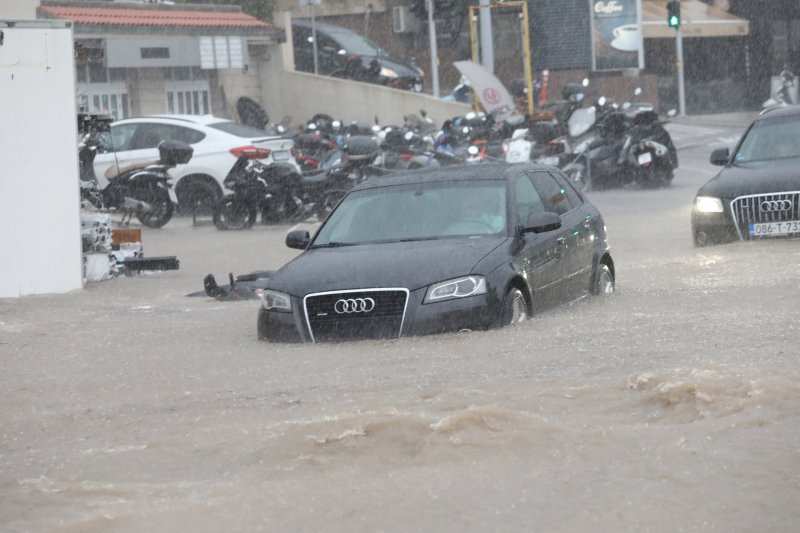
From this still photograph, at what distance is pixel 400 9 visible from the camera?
43.4 meters

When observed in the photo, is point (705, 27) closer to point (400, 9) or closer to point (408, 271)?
point (400, 9)

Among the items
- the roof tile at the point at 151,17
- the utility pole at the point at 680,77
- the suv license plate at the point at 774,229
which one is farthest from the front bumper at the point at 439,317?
the utility pole at the point at 680,77

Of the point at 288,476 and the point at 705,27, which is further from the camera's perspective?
the point at 705,27

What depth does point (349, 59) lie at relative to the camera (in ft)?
126

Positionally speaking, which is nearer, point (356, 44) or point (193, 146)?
point (193, 146)

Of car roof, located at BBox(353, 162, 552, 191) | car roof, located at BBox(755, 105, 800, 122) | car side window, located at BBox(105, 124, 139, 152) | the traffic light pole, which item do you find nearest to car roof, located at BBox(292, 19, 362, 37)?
the traffic light pole

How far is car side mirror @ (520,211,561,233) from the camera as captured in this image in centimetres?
1006

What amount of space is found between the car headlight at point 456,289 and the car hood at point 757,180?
585 cm

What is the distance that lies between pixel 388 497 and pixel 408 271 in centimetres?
383

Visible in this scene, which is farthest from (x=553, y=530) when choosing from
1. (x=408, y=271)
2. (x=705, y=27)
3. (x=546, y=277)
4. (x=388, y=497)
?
(x=705, y=27)

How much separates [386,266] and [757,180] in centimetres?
618

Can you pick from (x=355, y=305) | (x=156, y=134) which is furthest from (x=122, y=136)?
(x=355, y=305)

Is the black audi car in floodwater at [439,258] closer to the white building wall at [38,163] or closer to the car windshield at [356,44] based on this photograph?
the white building wall at [38,163]

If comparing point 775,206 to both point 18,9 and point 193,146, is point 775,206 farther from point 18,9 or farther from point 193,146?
point 193,146
